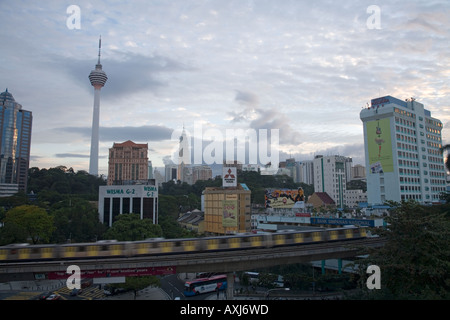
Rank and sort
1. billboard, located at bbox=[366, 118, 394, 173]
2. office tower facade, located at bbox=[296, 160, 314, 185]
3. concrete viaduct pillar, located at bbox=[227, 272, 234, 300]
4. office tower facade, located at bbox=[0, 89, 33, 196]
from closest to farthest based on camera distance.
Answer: concrete viaduct pillar, located at bbox=[227, 272, 234, 300] < billboard, located at bbox=[366, 118, 394, 173] < office tower facade, located at bbox=[0, 89, 33, 196] < office tower facade, located at bbox=[296, 160, 314, 185]

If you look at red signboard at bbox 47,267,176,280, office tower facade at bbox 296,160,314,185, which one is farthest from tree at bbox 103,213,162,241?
office tower facade at bbox 296,160,314,185

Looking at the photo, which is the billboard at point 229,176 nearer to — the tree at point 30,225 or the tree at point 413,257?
the tree at point 30,225

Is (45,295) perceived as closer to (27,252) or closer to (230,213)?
(27,252)

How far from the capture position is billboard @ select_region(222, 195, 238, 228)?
51656 millimetres

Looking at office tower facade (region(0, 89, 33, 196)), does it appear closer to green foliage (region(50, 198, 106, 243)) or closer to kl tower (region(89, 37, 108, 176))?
kl tower (region(89, 37, 108, 176))

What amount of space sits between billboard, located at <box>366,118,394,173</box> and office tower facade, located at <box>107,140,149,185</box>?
102075 millimetres

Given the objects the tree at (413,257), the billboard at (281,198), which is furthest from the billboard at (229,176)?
the tree at (413,257)

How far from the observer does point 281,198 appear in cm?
5872

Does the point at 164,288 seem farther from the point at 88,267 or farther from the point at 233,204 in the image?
the point at 233,204

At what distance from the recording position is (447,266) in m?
13.4

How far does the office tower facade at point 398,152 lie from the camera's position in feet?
202

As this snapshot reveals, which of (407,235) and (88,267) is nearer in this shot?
(407,235)
